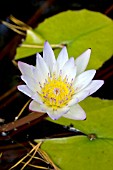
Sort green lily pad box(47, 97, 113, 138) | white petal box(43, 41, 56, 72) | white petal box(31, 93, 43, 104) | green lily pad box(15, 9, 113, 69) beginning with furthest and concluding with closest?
green lily pad box(15, 9, 113, 69)
green lily pad box(47, 97, 113, 138)
white petal box(43, 41, 56, 72)
white petal box(31, 93, 43, 104)

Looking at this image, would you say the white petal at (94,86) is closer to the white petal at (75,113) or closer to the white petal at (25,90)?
the white petal at (75,113)

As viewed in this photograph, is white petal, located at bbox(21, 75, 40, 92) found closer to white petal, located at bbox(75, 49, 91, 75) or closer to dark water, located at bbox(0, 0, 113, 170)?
white petal, located at bbox(75, 49, 91, 75)

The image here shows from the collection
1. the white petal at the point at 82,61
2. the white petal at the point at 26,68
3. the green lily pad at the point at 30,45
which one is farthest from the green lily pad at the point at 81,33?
the white petal at the point at 26,68

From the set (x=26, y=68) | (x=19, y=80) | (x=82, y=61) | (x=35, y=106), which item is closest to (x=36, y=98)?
(x=35, y=106)

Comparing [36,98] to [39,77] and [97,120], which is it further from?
[97,120]

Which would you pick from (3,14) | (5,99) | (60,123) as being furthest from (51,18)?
(60,123)

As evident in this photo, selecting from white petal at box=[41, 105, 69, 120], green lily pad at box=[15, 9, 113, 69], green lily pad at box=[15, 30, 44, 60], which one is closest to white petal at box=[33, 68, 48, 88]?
white petal at box=[41, 105, 69, 120]
